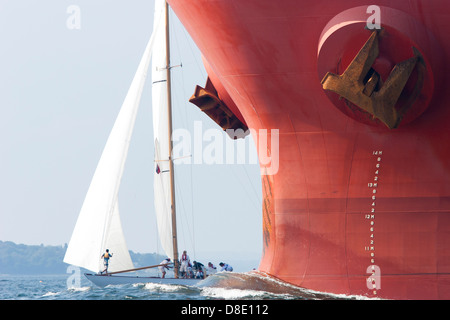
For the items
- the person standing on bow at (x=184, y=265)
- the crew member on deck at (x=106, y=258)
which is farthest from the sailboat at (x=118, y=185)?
the person standing on bow at (x=184, y=265)

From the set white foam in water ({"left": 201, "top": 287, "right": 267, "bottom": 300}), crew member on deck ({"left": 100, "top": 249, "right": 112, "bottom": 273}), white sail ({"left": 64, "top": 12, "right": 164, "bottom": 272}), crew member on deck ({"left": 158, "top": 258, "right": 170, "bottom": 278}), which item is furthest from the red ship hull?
crew member on deck ({"left": 158, "top": 258, "right": 170, "bottom": 278})

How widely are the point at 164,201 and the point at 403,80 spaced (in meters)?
23.0

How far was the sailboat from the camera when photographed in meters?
31.3

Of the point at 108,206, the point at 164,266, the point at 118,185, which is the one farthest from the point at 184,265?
the point at 118,185

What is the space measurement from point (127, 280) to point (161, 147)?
6.28m

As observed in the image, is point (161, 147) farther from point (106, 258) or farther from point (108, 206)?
point (106, 258)

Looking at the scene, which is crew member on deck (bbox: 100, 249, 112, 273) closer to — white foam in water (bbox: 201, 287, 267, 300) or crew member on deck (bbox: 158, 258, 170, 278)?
crew member on deck (bbox: 158, 258, 170, 278)

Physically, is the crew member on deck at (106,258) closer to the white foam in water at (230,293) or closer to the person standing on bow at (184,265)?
the person standing on bow at (184,265)

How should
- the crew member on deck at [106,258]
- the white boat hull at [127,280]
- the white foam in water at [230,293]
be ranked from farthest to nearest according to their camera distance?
the crew member on deck at [106,258] < the white boat hull at [127,280] < the white foam in water at [230,293]

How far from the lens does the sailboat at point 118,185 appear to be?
3131 centimetres

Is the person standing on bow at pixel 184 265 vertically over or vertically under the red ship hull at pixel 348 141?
under

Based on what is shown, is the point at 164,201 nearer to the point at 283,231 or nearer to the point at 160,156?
the point at 160,156

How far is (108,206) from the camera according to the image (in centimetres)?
3167
